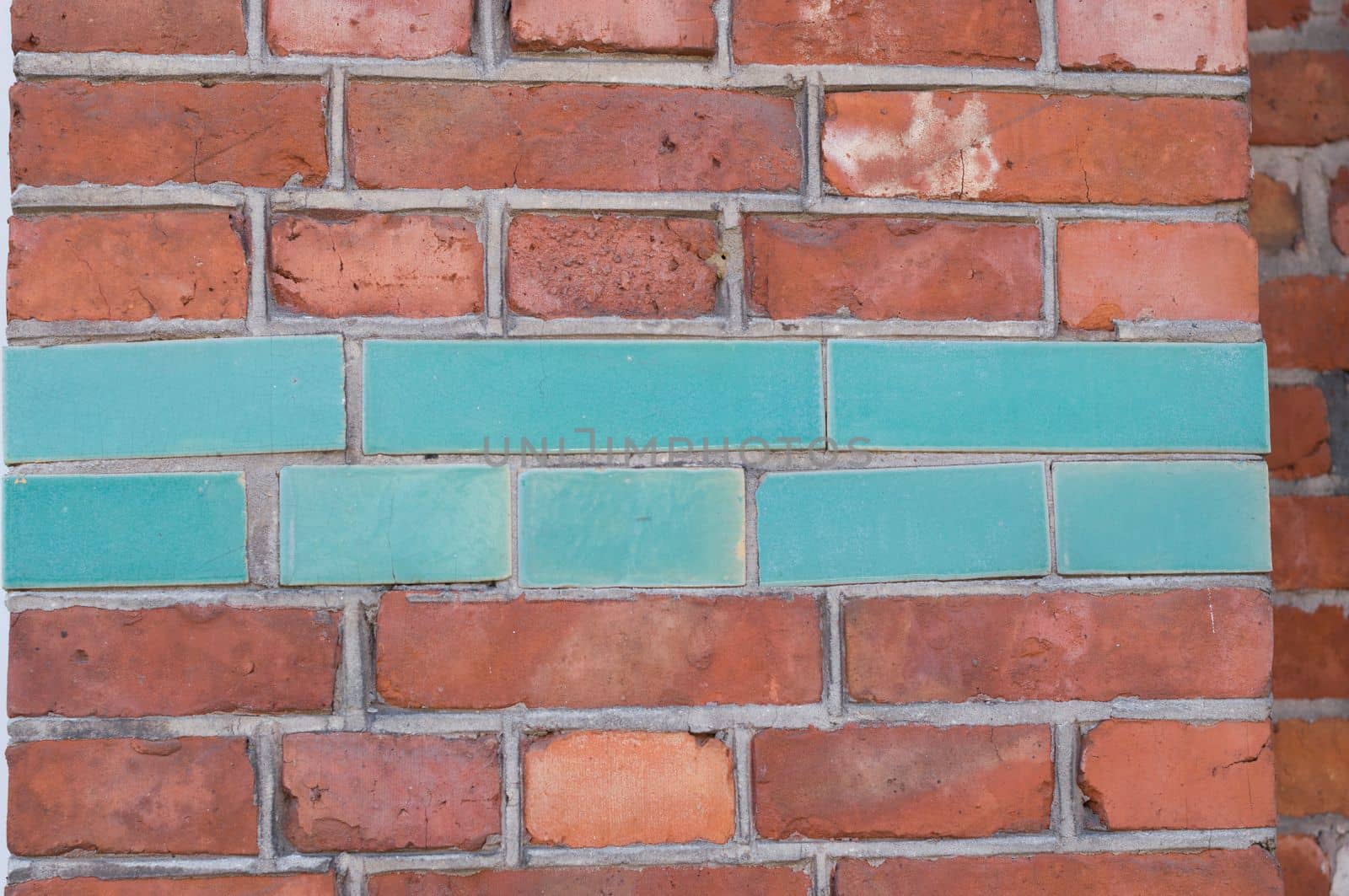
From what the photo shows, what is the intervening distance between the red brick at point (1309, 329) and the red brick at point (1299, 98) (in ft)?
0.51

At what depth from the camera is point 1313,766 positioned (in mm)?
966

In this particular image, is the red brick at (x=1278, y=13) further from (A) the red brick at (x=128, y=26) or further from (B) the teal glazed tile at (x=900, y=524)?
(A) the red brick at (x=128, y=26)

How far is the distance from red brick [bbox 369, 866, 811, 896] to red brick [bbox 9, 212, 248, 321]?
423 millimetres

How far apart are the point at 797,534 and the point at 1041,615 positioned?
0.19 m

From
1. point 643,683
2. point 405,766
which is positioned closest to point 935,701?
point 643,683

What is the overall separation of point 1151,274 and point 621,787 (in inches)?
21.3

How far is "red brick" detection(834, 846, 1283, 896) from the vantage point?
2.40 ft

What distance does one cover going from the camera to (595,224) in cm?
73

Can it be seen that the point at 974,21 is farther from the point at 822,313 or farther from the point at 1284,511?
the point at 1284,511

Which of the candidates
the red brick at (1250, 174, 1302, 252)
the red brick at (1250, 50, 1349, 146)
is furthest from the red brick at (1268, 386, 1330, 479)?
the red brick at (1250, 50, 1349, 146)

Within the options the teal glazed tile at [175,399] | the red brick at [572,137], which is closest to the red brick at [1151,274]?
the red brick at [572,137]

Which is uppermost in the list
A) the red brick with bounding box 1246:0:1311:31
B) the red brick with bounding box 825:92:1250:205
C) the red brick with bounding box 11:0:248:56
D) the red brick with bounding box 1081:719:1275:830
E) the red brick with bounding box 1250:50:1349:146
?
the red brick with bounding box 1246:0:1311:31

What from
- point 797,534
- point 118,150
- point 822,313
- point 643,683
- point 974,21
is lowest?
point 643,683

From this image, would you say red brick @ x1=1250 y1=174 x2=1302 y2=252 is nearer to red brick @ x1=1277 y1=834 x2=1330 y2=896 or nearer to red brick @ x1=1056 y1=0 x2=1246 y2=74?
red brick @ x1=1056 y1=0 x2=1246 y2=74
